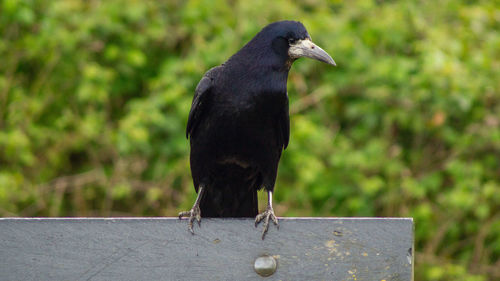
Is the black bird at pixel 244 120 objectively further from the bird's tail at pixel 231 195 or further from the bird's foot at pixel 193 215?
the bird's foot at pixel 193 215

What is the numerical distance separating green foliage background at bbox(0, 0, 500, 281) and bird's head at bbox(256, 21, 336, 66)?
1.67 m

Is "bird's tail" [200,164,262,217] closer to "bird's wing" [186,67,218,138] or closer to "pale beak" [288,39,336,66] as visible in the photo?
"bird's wing" [186,67,218,138]

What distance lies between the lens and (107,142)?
5.07 meters

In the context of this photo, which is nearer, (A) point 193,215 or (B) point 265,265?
(B) point 265,265

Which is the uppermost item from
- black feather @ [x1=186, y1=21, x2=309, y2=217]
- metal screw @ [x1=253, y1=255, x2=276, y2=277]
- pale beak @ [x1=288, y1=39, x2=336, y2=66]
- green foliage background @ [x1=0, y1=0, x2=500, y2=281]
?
green foliage background @ [x1=0, y1=0, x2=500, y2=281]

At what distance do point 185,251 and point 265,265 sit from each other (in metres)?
0.24

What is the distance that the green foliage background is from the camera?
4.76m

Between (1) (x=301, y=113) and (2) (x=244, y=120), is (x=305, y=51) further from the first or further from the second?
(1) (x=301, y=113)

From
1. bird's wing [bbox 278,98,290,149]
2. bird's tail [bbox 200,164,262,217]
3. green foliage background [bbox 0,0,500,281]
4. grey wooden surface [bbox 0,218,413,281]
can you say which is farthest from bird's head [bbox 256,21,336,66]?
green foliage background [bbox 0,0,500,281]

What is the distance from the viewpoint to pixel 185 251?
6.18 feet

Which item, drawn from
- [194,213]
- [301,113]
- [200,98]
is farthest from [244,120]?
[301,113]

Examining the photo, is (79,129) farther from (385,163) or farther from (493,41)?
(493,41)

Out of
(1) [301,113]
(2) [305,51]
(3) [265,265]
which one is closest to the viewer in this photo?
(3) [265,265]

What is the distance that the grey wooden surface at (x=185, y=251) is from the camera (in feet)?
6.06
